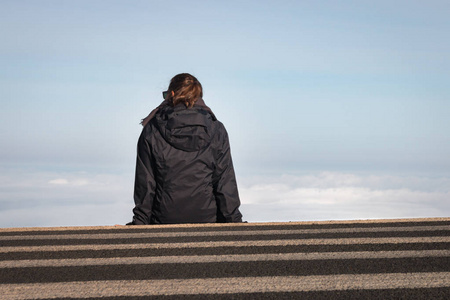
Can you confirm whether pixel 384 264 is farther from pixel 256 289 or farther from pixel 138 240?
pixel 138 240

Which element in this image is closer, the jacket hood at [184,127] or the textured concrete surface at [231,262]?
the textured concrete surface at [231,262]

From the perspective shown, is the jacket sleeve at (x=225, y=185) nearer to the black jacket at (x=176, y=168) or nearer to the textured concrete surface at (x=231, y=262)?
the black jacket at (x=176, y=168)

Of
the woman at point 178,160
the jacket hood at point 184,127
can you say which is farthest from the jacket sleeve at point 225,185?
the jacket hood at point 184,127

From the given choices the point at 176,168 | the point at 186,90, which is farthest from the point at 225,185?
the point at 186,90

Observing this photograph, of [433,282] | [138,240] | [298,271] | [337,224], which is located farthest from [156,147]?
[433,282]

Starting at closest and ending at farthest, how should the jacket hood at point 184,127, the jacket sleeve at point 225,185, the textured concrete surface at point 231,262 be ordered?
1. the textured concrete surface at point 231,262
2. the jacket hood at point 184,127
3. the jacket sleeve at point 225,185

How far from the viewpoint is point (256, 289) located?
4.05 meters

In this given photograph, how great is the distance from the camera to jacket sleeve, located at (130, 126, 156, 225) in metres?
7.00

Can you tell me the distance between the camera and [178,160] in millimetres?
6984

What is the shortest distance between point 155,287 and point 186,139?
2.96 meters

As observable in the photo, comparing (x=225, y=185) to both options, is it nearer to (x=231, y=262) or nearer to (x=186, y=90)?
(x=186, y=90)

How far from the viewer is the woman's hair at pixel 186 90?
23.1 feet

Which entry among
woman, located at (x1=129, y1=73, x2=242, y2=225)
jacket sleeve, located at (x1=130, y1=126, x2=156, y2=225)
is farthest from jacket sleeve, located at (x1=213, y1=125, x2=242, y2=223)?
A: jacket sleeve, located at (x1=130, y1=126, x2=156, y2=225)

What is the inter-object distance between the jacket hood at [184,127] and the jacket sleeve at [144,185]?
0.26 meters
